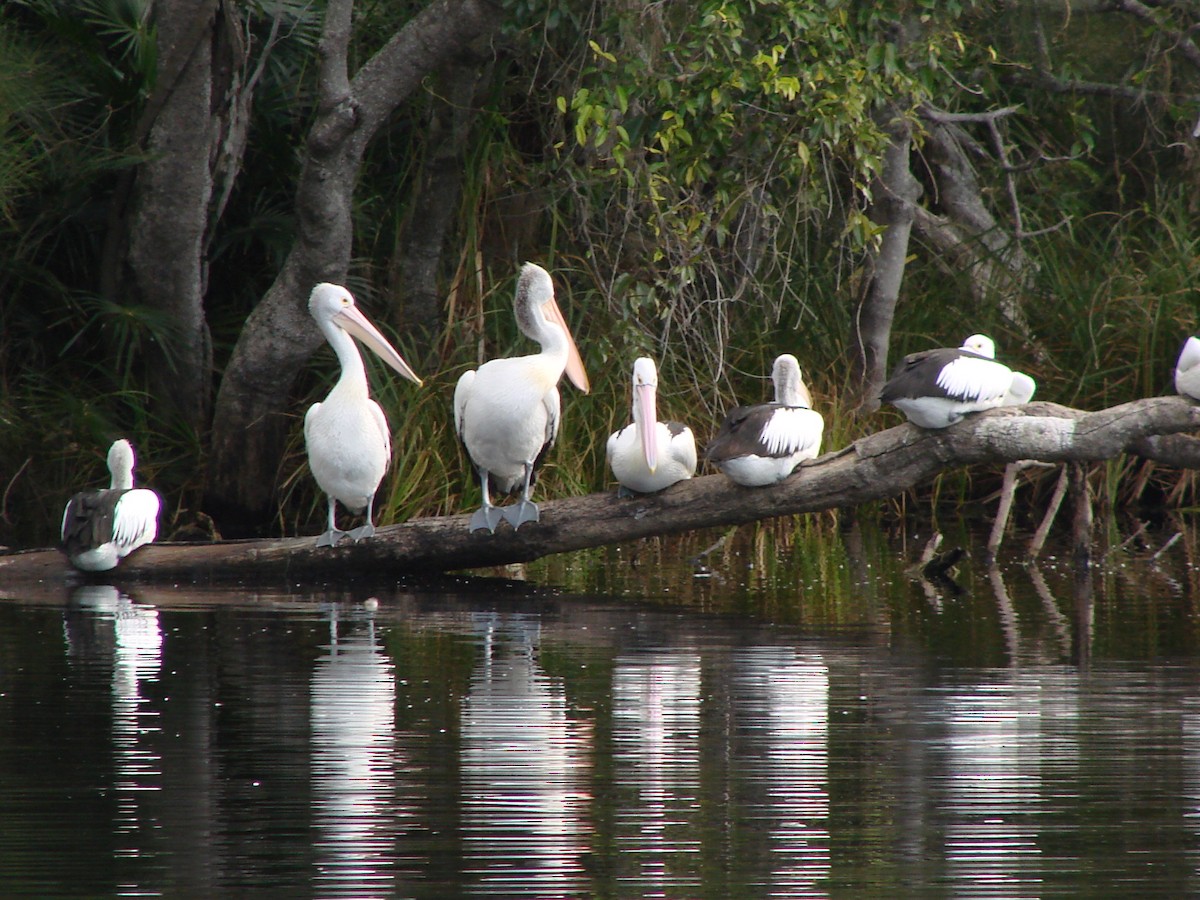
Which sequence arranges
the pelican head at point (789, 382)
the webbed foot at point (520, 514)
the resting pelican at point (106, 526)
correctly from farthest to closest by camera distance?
the pelican head at point (789, 382) → the resting pelican at point (106, 526) → the webbed foot at point (520, 514)

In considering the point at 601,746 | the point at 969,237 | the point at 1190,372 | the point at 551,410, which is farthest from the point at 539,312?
the point at 969,237

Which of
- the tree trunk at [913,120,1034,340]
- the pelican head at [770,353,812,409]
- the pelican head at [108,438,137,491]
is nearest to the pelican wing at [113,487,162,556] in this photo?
the pelican head at [108,438,137,491]

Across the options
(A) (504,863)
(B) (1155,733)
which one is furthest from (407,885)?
(B) (1155,733)

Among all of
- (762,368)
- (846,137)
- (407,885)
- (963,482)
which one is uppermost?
(846,137)

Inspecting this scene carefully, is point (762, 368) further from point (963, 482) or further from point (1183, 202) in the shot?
point (1183, 202)

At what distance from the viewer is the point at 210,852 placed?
3.62 m

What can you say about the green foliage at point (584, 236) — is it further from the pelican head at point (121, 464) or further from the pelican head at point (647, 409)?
the pelican head at point (121, 464)

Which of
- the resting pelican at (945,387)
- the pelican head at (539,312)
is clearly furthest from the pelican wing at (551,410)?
the resting pelican at (945,387)

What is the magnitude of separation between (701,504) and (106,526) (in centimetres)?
267

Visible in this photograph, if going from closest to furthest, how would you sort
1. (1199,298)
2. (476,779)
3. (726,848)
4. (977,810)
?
(726,848)
(977,810)
(476,779)
(1199,298)

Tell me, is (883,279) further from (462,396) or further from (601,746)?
(601,746)

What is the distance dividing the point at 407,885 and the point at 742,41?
5846mm

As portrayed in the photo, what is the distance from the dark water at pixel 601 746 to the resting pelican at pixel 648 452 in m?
0.55

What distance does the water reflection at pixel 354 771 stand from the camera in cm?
349
